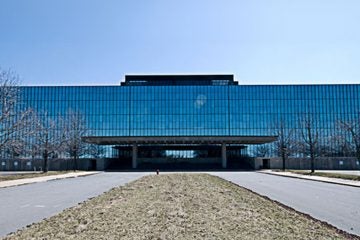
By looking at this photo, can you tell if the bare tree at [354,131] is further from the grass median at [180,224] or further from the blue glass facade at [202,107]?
the blue glass facade at [202,107]

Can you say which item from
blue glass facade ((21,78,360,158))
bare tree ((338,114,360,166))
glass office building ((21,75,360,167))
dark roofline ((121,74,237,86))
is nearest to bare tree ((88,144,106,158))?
glass office building ((21,75,360,167))

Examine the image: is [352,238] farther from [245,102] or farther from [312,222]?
[245,102]

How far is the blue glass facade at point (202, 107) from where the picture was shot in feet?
290

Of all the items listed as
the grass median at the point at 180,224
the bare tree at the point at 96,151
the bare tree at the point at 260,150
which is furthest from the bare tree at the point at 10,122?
the bare tree at the point at 260,150

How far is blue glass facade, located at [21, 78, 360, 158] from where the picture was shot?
88312 millimetres

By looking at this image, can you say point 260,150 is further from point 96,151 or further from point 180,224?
point 180,224

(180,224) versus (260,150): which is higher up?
(260,150)

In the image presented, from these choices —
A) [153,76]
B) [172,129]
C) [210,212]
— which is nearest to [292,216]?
[210,212]

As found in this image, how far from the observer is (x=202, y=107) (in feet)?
290

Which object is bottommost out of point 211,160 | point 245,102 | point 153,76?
point 211,160

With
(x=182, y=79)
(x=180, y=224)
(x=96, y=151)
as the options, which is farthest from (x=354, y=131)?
(x=96, y=151)

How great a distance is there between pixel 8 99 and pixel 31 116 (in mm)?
10992

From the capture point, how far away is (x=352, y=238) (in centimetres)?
813

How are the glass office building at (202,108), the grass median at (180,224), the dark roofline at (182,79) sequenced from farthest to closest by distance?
the dark roofline at (182,79) → the glass office building at (202,108) → the grass median at (180,224)
